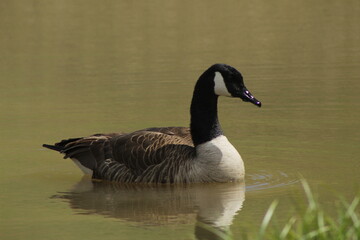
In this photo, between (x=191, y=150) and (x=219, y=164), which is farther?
(x=191, y=150)

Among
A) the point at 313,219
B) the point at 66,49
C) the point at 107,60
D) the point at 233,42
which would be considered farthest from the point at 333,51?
the point at 313,219

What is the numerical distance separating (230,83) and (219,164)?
111 centimetres

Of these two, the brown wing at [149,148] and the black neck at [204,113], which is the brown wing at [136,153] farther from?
the black neck at [204,113]

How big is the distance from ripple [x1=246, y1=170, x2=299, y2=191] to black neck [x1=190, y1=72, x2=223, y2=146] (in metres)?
0.80

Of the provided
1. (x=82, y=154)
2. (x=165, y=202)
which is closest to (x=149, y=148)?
(x=165, y=202)

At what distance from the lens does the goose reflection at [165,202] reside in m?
11.8

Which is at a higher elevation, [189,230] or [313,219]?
[313,219]

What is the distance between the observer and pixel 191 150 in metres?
13.9

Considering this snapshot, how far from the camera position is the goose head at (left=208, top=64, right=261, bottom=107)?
13688mm

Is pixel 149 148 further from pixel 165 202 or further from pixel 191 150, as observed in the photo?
pixel 165 202

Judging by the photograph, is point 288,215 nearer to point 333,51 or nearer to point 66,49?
point 333,51

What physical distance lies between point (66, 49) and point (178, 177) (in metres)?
18.0

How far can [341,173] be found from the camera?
13.8 metres

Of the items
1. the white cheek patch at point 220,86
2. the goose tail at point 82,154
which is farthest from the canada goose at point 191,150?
the goose tail at point 82,154
